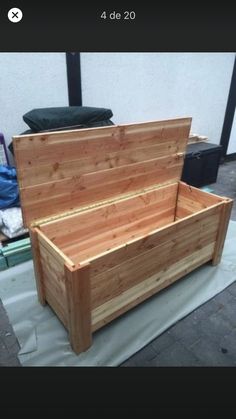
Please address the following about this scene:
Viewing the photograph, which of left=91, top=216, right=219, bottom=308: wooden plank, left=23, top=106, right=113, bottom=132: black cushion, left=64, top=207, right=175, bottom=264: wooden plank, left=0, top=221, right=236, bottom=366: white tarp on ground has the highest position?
left=23, top=106, right=113, bottom=132: black cushion

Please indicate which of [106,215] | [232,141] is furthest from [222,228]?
[232,141]

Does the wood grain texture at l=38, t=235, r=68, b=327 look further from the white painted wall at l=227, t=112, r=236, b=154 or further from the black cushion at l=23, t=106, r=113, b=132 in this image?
the white painted wall at l=227, t=112, r=236, b=154

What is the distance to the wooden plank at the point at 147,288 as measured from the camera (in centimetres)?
139

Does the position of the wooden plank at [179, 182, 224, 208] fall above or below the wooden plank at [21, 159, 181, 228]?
below

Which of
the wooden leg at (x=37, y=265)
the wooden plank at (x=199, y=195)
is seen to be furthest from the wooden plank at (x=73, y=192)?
the wooden plank at (x=199, y=195)

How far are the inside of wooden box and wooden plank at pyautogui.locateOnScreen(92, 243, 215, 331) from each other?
274 millimetres

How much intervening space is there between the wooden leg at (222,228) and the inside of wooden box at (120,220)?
0.06m

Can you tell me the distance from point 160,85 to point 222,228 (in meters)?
1.98

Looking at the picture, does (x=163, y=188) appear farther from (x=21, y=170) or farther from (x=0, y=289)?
(x=0, y=289)

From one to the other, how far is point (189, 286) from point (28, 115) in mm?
1696

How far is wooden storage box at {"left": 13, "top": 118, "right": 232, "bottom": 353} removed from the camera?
4.19 ft

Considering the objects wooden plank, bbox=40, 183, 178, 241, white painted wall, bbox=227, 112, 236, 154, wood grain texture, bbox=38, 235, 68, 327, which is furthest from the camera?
white painted wall, bbox=227, 112, 236, 154

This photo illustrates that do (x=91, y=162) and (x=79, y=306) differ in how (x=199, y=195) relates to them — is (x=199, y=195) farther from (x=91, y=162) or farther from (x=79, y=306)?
(x=79, y=306)

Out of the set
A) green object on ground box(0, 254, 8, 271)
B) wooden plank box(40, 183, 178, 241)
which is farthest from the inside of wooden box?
green object on ground box(0, 254, 8, 271)
